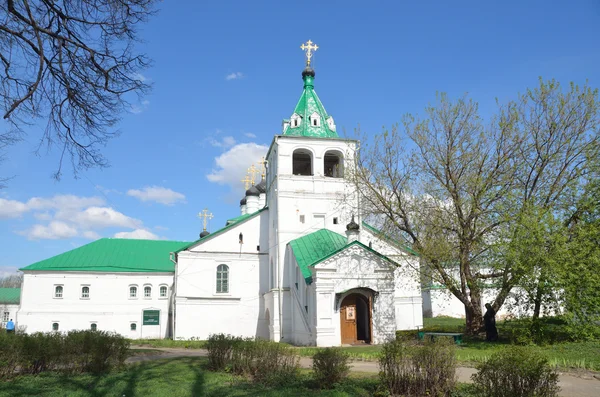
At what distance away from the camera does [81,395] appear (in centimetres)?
866

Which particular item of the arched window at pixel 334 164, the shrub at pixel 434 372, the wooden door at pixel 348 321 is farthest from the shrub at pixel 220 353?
the arched window at pixel 334 164

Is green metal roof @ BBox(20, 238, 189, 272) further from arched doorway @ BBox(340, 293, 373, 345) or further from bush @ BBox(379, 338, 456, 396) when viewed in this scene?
bush @ BBox(379, 338, 456, 396)

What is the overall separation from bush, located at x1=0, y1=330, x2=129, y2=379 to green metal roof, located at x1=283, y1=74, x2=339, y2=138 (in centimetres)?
1686

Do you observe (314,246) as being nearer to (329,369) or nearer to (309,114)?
(309,114)

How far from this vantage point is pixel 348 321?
813 inches

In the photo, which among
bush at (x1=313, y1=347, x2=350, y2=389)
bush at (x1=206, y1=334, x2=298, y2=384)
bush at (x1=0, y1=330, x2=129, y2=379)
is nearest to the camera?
bush at (x1=313, y1=347, x2=350, y2=389)

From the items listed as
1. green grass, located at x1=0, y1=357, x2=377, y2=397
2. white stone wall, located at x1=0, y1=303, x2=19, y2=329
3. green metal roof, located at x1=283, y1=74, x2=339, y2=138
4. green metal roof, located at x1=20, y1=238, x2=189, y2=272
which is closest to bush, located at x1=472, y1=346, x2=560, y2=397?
green grass, located at x1=0, y1=357, x2=377, y2=397

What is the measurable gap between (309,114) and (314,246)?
791 centimetres

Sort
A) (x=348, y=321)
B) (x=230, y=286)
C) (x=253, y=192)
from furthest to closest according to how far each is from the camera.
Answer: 1. (x=253, y=192)
2. (x=230, y=286)
3. (x=348, y=321)

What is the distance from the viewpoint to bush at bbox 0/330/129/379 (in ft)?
34.7

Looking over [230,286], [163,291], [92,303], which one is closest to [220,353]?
[230,286]

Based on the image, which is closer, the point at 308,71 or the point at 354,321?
the point at 354,321

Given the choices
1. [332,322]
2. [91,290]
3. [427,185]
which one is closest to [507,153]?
[427,185]

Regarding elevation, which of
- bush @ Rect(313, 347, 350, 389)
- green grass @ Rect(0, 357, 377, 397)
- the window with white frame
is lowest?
green grass @ Rect(0, 357, 377, 397)
